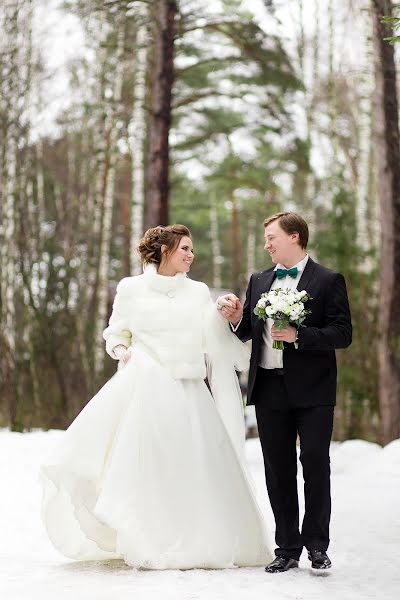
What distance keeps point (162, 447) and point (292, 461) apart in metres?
0.80

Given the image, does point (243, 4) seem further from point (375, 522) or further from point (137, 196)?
point (375, 522)

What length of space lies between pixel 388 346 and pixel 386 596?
25.9ft

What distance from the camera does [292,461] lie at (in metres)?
6.12

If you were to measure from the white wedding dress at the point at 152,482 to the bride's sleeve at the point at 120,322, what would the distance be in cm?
15

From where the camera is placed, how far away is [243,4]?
21.2 m

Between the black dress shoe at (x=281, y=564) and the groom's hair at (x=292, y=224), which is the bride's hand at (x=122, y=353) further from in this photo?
the black dress shoe at (x=281, y=564)

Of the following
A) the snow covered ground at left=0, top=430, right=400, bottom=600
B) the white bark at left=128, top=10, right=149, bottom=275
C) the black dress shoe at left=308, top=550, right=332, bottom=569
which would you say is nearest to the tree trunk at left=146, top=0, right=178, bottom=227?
the white bark at left=128, top=10, right=149, bottom=275

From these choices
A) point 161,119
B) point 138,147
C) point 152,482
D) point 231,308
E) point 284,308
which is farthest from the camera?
point 138,147

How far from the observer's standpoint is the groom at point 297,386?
5875mm

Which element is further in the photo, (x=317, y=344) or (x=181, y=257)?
(x=181, y=257)

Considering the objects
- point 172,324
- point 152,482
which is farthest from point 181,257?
point 152,482

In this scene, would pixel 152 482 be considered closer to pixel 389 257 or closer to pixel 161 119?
pixel 389 257

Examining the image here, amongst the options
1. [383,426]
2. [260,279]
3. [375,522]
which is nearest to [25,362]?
[383,426]

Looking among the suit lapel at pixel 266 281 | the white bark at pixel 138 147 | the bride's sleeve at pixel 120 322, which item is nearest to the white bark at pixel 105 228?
the white bark at pixel 138 147
